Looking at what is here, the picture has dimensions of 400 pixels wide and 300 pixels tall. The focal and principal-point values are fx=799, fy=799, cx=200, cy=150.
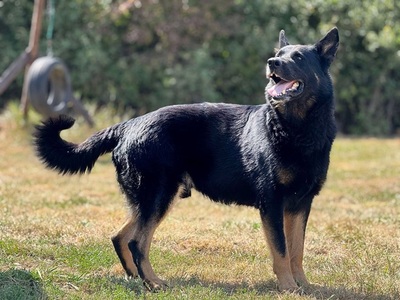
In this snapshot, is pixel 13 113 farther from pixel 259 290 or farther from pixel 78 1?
pixel 259 290

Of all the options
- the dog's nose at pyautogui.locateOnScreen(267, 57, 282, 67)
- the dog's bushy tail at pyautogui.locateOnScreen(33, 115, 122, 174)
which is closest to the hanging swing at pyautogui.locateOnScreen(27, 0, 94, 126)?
the dog's bushy tail at pyautogui.locateOnScreen(33, 115, 122, 174)

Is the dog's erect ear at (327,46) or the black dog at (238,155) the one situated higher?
the dog's erect ear at (327,46)

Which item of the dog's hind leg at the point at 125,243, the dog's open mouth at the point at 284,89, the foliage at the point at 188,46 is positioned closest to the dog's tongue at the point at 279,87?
the dog's open mouth at the point at 284,89

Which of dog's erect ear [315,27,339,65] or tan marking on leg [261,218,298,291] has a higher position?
dog's erect ear [315,27,339,65]

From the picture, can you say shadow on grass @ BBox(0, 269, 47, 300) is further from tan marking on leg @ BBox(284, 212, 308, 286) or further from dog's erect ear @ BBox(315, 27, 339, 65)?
Result: dog's erect ear @ BBox(315, 27, 339, 65)

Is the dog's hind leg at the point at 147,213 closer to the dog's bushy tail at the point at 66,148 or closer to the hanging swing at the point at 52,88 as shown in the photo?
the dog's bushy tail at the point at 66,148

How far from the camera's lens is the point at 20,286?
5.32m

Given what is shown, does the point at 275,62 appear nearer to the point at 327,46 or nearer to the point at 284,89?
the point at 284,89

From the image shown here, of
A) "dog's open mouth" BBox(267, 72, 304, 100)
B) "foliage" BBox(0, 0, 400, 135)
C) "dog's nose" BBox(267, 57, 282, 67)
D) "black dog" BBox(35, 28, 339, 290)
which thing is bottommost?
"foliage" BBox(0, 0, 400, 135)

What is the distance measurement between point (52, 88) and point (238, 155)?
10.2m

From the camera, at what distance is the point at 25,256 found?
20.7 ft

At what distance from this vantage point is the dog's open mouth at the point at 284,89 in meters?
5.72

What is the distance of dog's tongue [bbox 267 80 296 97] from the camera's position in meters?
5.75

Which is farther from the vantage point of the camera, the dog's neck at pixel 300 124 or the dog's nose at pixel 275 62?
the dog's neck at pixel 300 124
